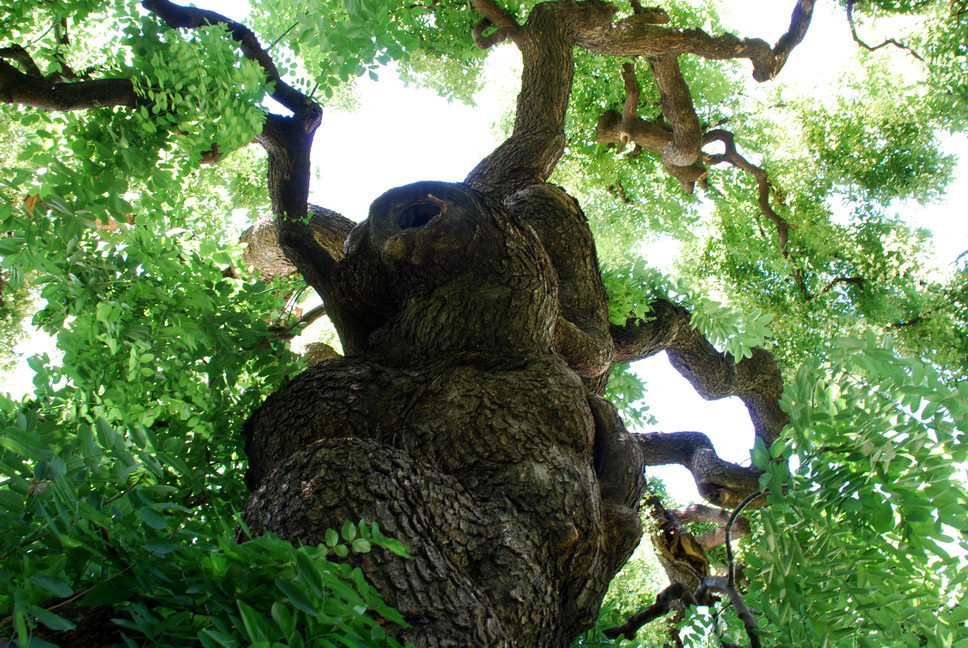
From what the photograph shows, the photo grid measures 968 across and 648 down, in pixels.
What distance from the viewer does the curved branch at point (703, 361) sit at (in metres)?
4.77

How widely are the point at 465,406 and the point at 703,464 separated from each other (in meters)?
2.93

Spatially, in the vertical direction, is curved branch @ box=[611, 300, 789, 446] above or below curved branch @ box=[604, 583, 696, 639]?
above

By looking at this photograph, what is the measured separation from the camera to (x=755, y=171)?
868 centimetres

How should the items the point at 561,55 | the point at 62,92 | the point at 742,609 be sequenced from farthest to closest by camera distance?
the point at 561,55 < the point at 62,92 < the point at 742,609

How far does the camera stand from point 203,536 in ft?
4.72

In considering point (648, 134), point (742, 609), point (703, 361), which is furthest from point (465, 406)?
point (648, 134)

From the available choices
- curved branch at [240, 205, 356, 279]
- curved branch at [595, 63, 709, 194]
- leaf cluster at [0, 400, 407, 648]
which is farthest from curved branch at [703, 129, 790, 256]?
leaf cluster at [0, 400, 407, 648]

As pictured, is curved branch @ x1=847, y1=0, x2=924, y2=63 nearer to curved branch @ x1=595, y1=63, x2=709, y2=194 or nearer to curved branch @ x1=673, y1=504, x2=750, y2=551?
curved branch @ x1=595, y1=63, x2=709, y2=194

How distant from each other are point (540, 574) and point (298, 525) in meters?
0.91

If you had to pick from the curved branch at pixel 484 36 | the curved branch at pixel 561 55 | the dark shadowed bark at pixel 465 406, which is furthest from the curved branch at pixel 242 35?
the curved branch at pixel 484 36

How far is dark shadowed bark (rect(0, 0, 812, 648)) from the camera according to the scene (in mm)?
2145

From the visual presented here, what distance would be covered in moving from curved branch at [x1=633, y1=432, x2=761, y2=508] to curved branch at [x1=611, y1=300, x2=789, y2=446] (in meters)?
0.56

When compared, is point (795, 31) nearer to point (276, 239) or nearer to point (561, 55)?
point (561, 55)

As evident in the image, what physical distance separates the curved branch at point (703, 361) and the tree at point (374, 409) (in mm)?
28
